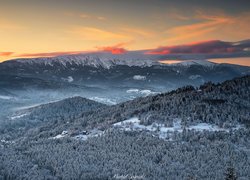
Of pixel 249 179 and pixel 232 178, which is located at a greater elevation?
pixel 232 178

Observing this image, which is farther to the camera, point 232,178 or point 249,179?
point 249,179

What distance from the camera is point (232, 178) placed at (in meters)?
109

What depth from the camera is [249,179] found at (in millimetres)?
199625

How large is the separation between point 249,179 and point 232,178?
9787 cm
